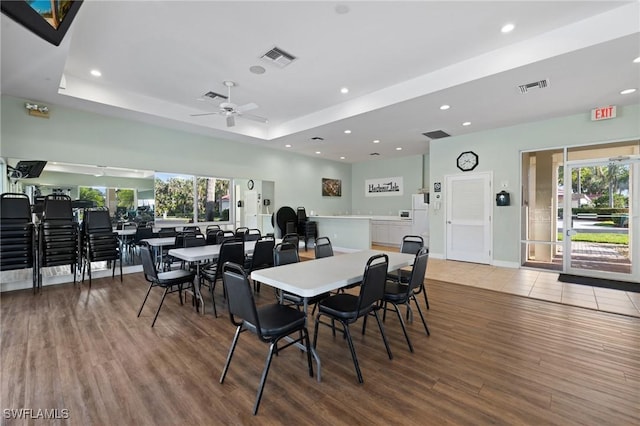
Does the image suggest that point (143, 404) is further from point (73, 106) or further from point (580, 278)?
point (580, 278)

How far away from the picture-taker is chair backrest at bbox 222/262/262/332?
6.07 feet

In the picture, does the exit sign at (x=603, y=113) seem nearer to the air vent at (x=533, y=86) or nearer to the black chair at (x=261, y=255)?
the air vent at (x=533, y=86)

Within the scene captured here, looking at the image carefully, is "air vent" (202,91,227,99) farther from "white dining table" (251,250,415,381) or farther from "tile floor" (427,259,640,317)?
"tile floor" (427,259,640,317)

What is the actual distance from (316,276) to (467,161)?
19.0 feet

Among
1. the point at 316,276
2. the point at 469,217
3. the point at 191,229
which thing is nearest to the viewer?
the point at 316,276

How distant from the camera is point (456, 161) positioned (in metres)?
6.83

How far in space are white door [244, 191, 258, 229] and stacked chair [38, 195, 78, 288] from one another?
4080 millimetres

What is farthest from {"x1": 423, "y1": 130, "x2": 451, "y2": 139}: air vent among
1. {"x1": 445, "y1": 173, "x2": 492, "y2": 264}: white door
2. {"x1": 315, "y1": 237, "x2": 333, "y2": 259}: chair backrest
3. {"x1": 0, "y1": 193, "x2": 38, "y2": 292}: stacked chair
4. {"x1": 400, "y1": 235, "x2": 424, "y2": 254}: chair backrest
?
{"x1": 0, "y1": 193, "x2": 38, "y2": 292}: stacked chair

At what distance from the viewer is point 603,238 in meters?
5.12

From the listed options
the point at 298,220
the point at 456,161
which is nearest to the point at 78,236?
the point at 298,220

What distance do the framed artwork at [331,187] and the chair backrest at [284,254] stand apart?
6.87 meters

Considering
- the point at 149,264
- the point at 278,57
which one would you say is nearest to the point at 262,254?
the point at 149,264

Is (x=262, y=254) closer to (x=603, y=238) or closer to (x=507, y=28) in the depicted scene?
(x=507, y=28)

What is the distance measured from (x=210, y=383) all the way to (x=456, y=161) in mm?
6742
